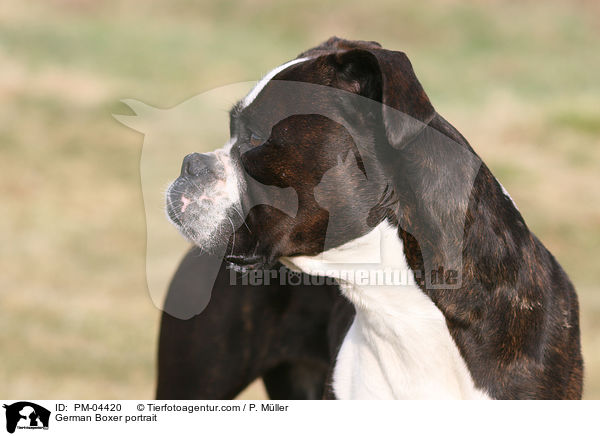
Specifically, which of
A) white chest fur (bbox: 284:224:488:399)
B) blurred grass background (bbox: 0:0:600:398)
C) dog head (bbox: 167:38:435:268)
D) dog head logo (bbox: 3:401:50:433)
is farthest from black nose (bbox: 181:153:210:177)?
dog head logo (bbox: 3:401:50:433)

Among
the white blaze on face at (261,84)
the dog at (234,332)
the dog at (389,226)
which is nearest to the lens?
the dog at (389,226)

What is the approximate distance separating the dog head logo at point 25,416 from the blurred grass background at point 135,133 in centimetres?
117

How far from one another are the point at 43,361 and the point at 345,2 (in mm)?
16555

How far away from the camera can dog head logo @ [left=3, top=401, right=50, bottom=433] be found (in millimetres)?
2836

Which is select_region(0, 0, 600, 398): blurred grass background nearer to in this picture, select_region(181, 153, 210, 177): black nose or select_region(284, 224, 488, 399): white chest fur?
select_region(181, 153, 210, 177): black nose

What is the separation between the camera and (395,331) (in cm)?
277

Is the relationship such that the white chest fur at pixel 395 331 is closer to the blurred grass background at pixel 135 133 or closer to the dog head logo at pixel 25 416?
the dog head logo at pixel 25 416

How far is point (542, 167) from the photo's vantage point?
11.2 metres

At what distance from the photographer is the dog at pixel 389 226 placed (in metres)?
2.63

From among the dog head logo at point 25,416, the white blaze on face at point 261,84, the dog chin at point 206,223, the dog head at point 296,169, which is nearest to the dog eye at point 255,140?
the dog head at point 296,169

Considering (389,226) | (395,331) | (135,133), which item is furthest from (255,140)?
(135,133)

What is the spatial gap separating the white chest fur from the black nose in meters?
0.45

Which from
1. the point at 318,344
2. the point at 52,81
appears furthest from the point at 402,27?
the point at 318,344

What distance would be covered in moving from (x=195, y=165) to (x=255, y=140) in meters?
0.22
